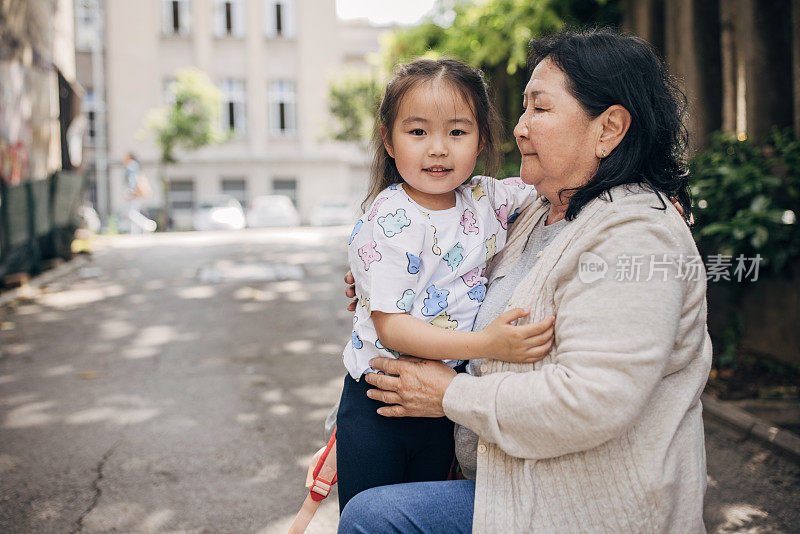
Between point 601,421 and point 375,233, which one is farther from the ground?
point 375,233

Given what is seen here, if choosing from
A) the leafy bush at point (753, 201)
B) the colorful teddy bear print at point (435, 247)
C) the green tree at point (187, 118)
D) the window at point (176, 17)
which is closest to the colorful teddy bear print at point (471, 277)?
the colorful teddy bear print at point (435, 247)

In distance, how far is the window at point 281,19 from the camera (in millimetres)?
35250

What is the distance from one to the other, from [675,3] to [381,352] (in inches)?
236

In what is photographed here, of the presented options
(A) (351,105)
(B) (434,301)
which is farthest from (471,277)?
(A) (351,105)

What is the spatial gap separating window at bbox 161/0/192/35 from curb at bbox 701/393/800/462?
111 feet

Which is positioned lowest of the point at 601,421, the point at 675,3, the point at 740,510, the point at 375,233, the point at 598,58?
the point at 740,510

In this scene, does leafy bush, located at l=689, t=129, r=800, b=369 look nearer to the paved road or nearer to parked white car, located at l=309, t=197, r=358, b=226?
the paved road

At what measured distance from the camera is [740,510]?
356cm

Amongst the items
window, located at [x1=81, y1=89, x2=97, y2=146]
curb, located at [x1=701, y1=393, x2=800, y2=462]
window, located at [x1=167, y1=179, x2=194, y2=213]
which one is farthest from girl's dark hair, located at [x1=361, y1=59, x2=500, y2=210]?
window, located at [x1=81, y1=89, x2=97, y2=146]

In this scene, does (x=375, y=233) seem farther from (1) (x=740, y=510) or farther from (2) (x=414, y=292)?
(1) (x=740, y=510)

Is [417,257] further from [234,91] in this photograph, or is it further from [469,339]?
[234,91]

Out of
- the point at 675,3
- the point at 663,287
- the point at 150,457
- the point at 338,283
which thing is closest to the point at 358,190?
the point at 338,283

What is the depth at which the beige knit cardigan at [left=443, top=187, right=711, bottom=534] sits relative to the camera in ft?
5.14

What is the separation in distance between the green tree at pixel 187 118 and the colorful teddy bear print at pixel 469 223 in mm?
29280
